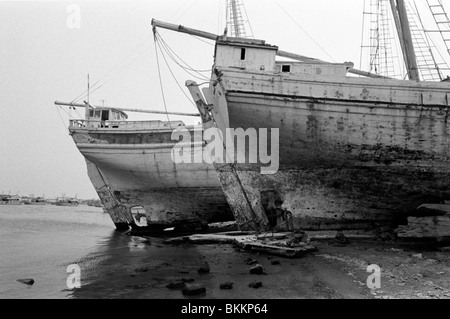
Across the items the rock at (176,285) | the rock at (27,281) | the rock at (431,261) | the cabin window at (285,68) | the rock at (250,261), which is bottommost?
the rock at (27,281)

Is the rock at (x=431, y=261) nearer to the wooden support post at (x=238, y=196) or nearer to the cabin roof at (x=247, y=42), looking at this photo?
the wooden support post at (x=238, y=196)

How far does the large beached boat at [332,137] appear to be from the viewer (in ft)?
36.4

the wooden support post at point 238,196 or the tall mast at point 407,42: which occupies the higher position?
the tall mast at point 407,42

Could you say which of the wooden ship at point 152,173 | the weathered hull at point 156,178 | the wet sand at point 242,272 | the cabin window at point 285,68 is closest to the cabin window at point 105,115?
the wooden ship at point 152,173

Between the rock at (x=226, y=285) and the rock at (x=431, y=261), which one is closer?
the rock at (x=226, y=285)

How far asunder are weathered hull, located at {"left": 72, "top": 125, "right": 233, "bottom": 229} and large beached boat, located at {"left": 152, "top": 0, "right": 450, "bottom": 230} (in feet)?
21.9

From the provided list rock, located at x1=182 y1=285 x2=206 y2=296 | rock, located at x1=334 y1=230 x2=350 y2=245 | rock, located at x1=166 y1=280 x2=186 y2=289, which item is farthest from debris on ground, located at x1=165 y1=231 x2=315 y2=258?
rock, located at x1=182 y1=285 x2=206 y2=296

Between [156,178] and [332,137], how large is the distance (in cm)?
1065

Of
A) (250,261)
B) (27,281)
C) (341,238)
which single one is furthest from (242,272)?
(27,281)

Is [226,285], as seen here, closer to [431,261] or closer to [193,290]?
[193,290]

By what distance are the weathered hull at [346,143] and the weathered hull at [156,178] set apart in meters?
7.01
